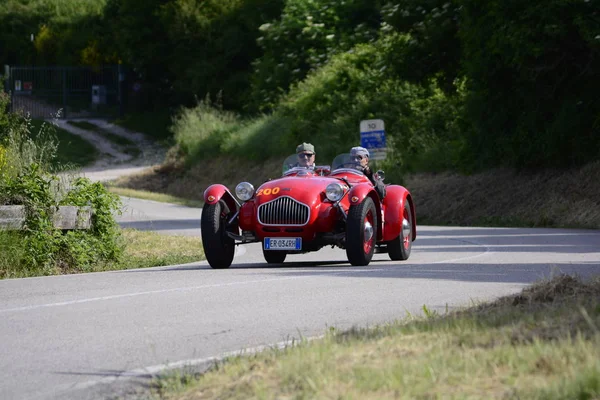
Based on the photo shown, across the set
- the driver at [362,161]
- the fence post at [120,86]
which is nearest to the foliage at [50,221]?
the driver at [362,161]

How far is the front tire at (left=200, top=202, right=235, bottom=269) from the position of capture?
16.0m

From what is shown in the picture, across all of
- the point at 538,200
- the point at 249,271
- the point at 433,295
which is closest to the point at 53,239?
the point at 249,271

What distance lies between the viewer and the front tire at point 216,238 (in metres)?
16.0

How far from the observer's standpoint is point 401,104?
44.4 metres

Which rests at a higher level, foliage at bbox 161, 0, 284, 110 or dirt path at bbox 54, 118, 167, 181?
foliage at bbox 161, 0, 284, 110

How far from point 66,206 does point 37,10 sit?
67.4 metres

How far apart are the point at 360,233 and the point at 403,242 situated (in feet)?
6.71

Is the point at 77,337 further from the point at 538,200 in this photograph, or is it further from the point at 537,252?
the point at 538,200

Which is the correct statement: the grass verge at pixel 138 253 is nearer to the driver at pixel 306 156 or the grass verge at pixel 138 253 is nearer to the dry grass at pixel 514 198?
the driver at pixel 306 156

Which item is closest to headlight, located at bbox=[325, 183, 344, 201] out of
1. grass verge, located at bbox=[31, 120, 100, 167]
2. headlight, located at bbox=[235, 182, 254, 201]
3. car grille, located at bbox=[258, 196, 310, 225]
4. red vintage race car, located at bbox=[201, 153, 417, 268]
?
red vintage race car, located at bbox=[201, 153, 417, 268]

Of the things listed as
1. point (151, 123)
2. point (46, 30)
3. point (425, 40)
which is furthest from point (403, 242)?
point (46, 30)

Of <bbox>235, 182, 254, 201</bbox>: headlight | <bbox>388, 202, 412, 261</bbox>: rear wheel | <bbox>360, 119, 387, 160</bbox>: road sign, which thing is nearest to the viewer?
<bbox>235, 182, 254, 201</bbox>: headlight

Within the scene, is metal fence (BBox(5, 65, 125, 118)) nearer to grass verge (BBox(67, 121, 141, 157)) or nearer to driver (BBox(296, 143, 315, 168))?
grass verge (BBox(67, 121, 141, 157))

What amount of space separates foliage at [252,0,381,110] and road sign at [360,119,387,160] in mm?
14912
